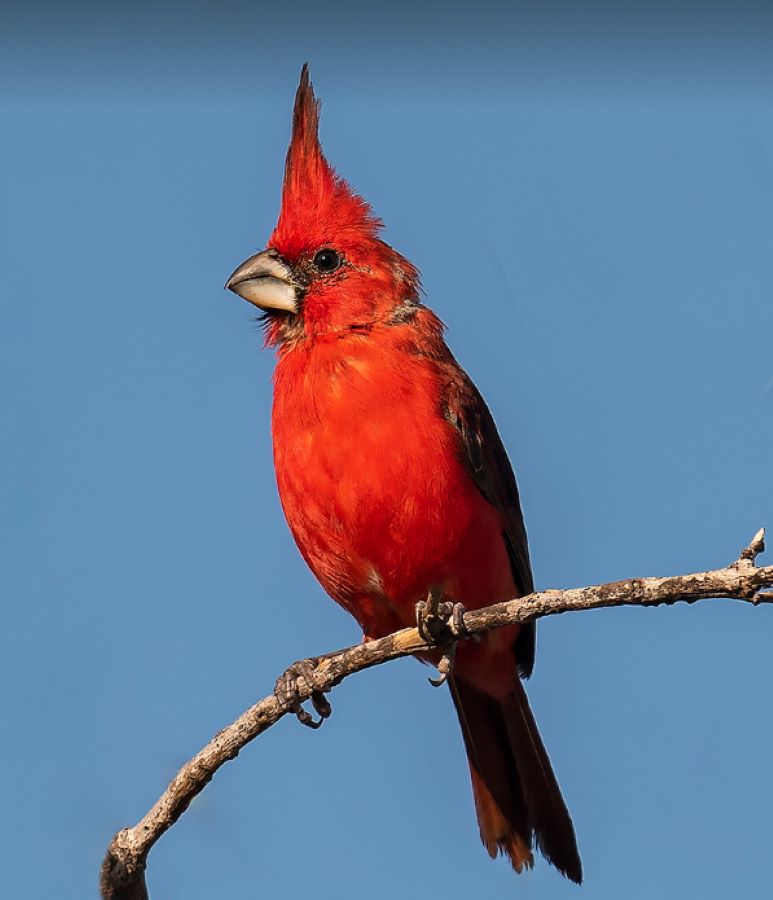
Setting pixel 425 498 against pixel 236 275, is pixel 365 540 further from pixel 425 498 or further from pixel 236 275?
pixel 236 275

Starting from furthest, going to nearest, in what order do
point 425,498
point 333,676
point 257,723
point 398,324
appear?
point 398,324, point 425,498, point 333,676, point 257,723

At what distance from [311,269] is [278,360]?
0.43 m

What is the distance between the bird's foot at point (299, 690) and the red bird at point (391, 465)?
1.54 feet

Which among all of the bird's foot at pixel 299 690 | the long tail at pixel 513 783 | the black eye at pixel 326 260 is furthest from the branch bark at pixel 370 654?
the black eye at pixel 326 260

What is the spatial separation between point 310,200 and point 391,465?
143 centimetres

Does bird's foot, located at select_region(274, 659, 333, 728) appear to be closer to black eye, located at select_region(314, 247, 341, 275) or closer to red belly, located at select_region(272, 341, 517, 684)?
red belly, located at select_region(272, 341, 517, 684)

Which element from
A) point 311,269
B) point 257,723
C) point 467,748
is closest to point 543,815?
point 467,748

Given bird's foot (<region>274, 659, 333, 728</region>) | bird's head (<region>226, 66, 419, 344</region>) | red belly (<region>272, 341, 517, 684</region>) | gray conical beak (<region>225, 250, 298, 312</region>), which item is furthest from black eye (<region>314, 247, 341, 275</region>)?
bird's foot (<region>274, 659, 333, 728</region>)

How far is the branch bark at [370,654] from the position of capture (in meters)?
3.28

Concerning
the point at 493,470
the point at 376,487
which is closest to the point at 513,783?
the point at 493,470

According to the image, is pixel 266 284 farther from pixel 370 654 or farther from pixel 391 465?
pixel 370 654

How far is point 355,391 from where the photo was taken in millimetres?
4883

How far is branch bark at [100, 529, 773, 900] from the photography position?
10.8ft

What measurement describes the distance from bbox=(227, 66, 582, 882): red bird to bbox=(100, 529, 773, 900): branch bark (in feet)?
1.76
